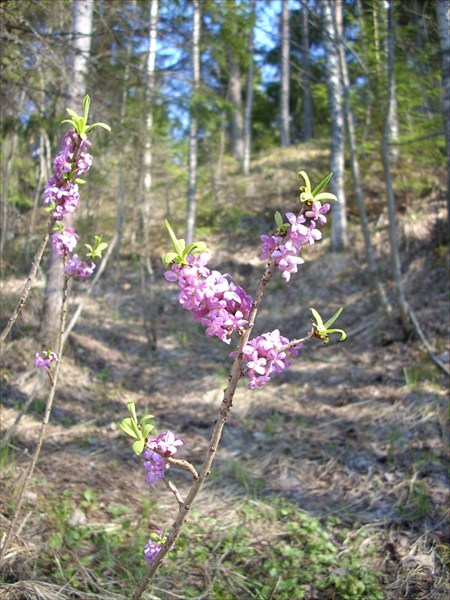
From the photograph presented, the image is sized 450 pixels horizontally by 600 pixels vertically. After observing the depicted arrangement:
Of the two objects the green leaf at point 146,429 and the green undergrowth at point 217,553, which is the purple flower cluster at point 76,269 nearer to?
the green leaf at point 146,429

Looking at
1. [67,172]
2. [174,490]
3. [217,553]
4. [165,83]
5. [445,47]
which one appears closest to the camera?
[174,490]

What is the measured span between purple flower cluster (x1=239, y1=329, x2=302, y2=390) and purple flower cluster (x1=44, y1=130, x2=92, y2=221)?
2.95ft

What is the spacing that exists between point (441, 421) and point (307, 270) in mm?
5027

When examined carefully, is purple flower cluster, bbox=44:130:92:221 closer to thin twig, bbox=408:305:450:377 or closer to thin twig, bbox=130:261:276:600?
thin twig, bbox=130:261:276:600

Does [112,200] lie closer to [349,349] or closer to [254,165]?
[254,165]

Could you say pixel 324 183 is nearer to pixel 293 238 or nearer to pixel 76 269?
pixel 293 238

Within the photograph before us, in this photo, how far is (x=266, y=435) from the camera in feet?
15.5

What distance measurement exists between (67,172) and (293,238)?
921mm

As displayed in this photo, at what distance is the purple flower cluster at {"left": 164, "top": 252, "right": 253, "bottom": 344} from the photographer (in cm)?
141

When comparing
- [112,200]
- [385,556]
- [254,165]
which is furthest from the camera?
[254,165]

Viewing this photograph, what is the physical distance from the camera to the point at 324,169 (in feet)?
34.8

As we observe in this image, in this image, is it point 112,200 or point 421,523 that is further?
point 112,200

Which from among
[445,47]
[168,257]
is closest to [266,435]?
[168,257]

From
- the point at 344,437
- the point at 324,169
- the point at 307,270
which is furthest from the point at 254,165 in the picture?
the point at 344,437
